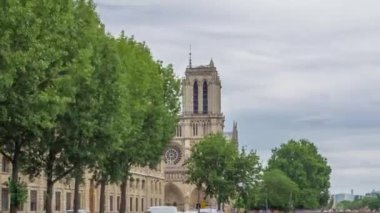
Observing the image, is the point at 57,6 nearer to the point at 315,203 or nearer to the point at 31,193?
the point at 31,193

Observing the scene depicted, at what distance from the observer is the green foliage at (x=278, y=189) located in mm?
176375

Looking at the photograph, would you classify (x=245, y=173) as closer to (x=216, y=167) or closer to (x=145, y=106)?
(x=216, y=167)

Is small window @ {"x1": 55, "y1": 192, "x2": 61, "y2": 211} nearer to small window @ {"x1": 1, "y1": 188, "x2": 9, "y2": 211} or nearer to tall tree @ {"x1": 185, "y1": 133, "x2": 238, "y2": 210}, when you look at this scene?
small window @ {"x1": 1, "y1": 188, "x2": 9, "y2": 211}

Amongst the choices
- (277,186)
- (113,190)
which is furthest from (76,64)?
(277,186)

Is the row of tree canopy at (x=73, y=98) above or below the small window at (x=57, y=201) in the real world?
above

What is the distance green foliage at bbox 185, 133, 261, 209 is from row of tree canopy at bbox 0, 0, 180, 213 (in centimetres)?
3645

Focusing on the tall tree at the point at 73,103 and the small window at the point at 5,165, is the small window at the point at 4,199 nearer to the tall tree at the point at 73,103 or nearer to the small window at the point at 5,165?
the small window at the point at 5,165

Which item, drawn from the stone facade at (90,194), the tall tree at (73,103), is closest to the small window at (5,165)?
the stone facade at (90,194)

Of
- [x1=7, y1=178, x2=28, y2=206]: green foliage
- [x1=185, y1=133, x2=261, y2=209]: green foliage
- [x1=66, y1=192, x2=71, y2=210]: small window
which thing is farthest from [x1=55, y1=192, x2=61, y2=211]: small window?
[x1=7, y1=178, x2=28, y2=206]: green foliage

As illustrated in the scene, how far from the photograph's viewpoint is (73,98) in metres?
50.3

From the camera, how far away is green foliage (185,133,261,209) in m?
115

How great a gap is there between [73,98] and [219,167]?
222ft

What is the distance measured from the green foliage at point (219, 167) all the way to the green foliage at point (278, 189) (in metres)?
56.1

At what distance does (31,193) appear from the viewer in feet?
274
